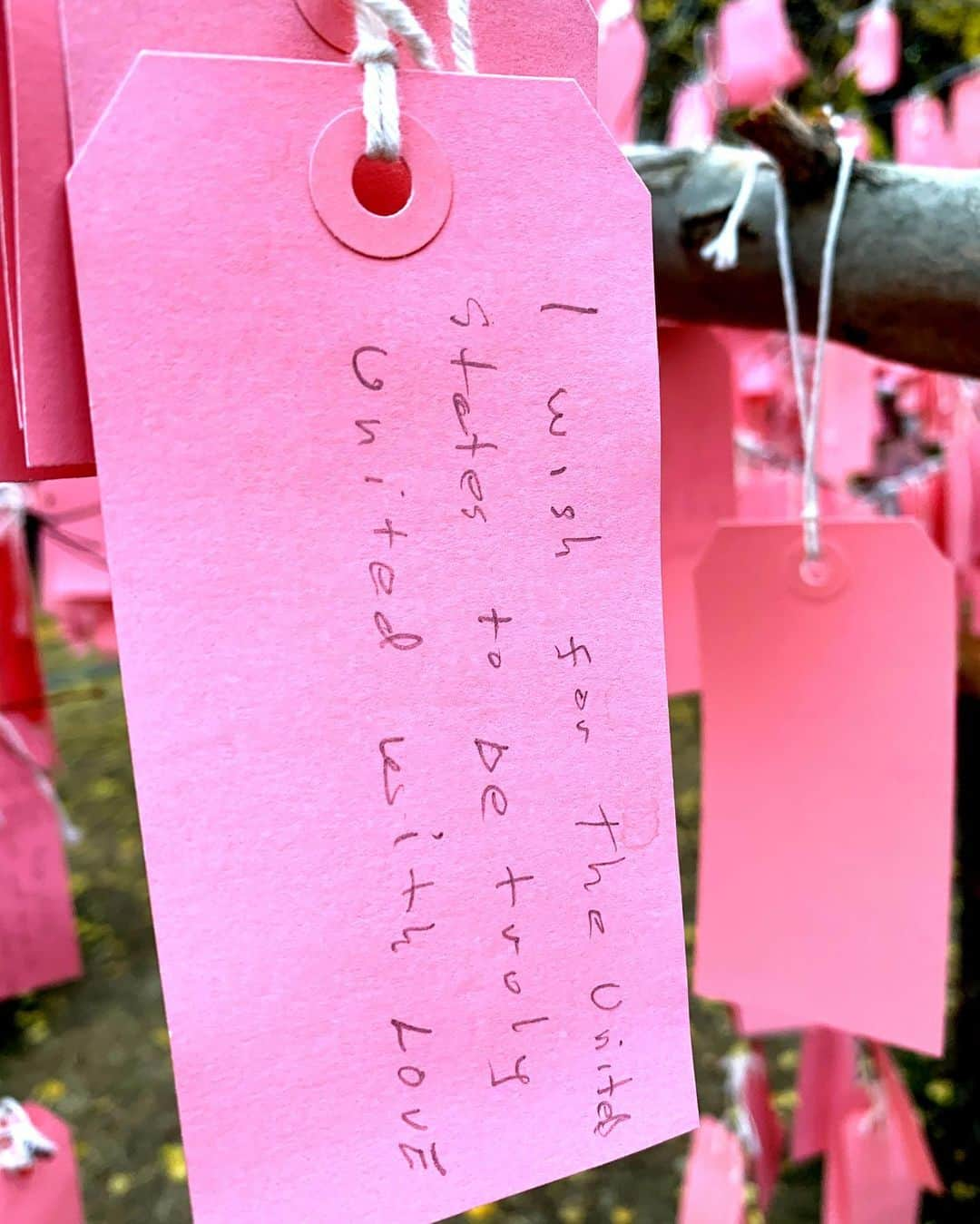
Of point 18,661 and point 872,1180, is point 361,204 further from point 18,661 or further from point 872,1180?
point 18,661

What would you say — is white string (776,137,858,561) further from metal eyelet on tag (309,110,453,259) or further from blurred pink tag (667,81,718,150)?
blurred pink tag (667,81,718,150)

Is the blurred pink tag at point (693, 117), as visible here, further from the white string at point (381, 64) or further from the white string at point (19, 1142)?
the white string at point (19, 1142)

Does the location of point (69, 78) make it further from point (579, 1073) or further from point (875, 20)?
point (875, 20)

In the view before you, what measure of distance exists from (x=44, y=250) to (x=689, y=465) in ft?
1.25

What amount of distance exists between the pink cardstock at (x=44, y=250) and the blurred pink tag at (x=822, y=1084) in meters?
0.75

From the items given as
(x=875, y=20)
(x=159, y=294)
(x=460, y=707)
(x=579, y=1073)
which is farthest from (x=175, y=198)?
(x=875, y=20)

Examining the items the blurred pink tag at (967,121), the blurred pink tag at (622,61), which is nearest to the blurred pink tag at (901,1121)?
the blurred pink tag at (622,61)

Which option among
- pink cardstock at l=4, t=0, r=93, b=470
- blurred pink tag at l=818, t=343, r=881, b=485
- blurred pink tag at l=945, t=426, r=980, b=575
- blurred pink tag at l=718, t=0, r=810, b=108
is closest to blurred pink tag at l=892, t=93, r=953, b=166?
blurred pink tag at l=718, t=0, r=810, b=108

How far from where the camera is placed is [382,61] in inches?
9.0

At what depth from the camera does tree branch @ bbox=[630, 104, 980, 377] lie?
39 centimetres

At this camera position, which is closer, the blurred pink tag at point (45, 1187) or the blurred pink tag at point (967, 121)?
the blurred pink tag at point (45, 1187)

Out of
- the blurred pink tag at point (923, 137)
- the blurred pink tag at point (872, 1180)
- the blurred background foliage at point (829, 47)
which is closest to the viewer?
the blurred pink tag at point (872, 1180)

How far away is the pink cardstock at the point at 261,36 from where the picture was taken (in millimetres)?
210

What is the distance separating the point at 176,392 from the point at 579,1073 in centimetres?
22
